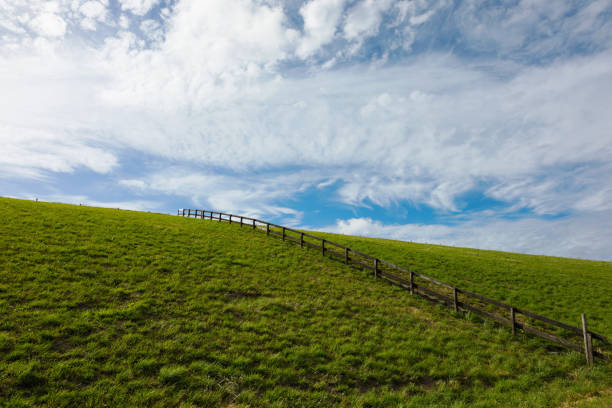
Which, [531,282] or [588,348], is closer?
[588,348]

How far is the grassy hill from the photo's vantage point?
7.15 m

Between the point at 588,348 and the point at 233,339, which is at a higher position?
the point at 233,339

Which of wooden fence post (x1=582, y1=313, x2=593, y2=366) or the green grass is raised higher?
the green grass

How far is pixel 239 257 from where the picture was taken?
19016 millimetres

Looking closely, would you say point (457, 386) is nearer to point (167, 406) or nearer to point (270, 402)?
point (270, 402)

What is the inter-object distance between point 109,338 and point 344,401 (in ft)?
23.0

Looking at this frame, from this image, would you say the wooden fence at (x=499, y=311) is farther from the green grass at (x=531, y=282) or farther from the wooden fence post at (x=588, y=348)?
the green grass at (x=531, y=282)

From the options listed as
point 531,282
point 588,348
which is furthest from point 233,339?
point 531,282

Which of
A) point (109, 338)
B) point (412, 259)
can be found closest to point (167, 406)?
point (109, 338)

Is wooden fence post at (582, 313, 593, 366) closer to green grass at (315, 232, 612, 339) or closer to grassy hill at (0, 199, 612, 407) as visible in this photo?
grassy hill at (0, 199, 612, 407)

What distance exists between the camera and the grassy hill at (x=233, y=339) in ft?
23.5

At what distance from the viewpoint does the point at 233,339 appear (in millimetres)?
9422

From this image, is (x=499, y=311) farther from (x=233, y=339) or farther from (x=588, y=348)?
(x=233, y=339)

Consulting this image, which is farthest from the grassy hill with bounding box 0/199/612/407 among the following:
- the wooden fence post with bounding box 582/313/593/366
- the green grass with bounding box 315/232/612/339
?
the green grass with bounding box 315/232/612/339
